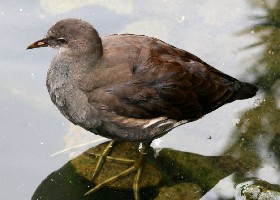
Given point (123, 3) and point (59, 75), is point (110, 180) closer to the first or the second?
point (59, 75)

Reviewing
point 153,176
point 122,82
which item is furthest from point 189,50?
point 122,82

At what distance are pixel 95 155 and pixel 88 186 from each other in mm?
261

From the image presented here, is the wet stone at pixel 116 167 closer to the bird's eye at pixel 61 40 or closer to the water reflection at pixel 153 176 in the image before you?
the water reflection at pixel 153 176

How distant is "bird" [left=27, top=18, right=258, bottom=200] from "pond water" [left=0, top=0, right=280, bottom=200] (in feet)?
1.92

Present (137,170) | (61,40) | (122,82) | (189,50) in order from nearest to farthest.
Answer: (122,82) < (61,40) < (137,170) < (189,50)

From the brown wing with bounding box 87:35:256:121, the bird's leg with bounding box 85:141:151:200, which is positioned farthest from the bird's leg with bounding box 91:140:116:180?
the brown wing with bounding box 87:35:256:121

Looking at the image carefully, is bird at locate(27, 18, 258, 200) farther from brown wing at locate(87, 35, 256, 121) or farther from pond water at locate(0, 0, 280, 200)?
pond water at locate(0, 0, 280, 200)

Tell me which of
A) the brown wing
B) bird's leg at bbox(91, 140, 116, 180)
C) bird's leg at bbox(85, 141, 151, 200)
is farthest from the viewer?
bird's leg at bbox(91, 140, 116, 180)

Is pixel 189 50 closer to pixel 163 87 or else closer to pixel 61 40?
pixel 163 87

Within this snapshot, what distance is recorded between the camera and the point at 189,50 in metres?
5.17

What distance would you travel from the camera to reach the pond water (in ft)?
14.9

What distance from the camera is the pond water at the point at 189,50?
455 centimetres

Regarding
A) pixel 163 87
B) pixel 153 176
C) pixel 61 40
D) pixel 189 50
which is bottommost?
pixel 153 176

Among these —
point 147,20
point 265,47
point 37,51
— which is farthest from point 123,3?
point 265,47
